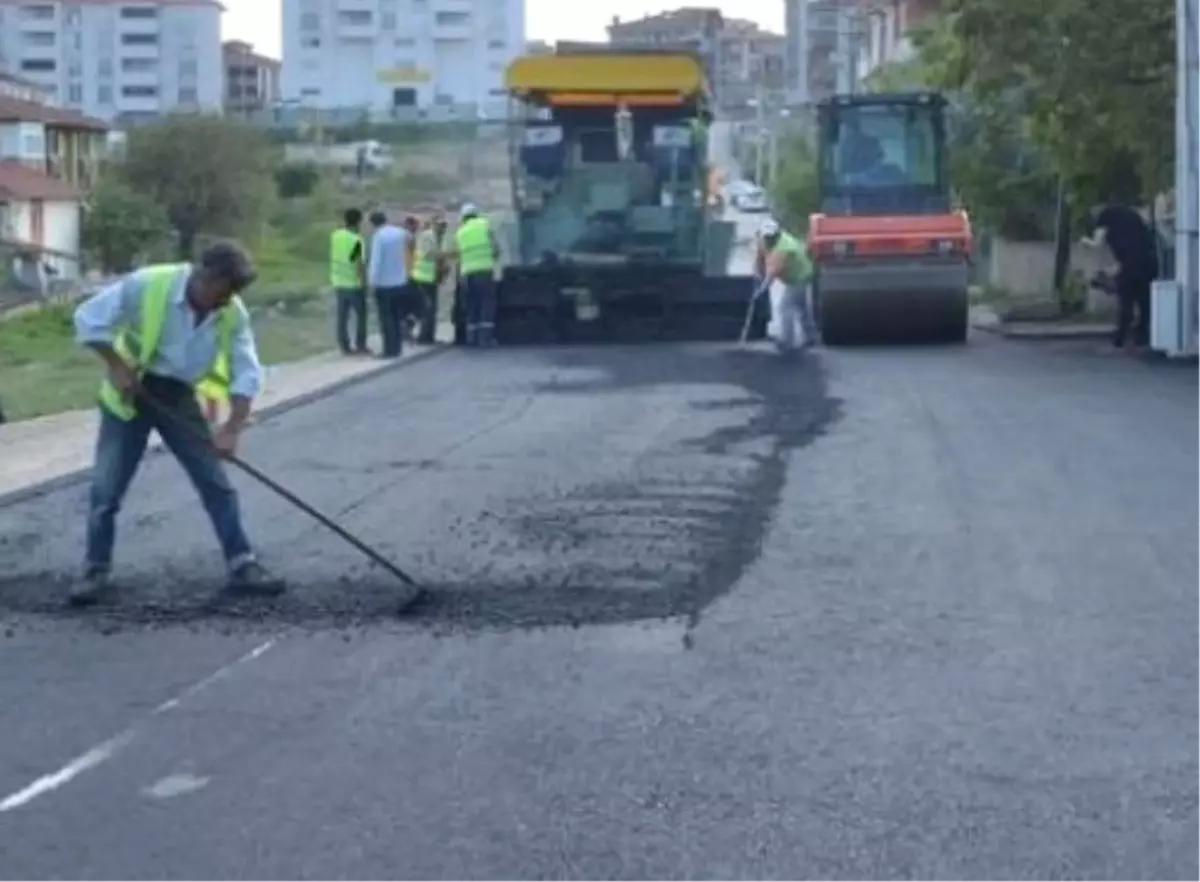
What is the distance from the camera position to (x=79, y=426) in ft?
73.0

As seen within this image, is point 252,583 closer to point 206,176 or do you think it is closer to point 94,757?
point 94,757

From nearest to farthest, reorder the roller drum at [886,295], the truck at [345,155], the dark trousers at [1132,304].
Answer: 1. the dark trousers at [1132,304]
2. the roller drum at [886,295]
3. the truck at [345,155]

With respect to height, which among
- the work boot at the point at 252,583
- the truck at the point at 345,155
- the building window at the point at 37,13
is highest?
the building window at the point at 37,13

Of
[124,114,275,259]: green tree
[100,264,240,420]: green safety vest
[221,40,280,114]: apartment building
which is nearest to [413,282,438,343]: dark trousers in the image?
[100,264,240,420]: green safety vest

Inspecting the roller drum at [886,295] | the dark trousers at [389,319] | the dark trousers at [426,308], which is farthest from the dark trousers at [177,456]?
the dark trousers at [426,308]

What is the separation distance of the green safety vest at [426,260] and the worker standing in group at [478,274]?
37 centimetres

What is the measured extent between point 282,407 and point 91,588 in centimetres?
1142

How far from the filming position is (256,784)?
27.3ft

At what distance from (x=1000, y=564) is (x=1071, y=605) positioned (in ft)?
4.06

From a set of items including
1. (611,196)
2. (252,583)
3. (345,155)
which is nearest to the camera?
(252,583)

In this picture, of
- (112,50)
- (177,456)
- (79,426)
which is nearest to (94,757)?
(177,456)

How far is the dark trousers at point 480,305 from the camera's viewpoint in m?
32.9

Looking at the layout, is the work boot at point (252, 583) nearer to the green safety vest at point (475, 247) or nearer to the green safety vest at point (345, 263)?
the green safety vest at point (345, 263)

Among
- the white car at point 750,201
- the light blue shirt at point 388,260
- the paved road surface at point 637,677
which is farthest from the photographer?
the white car at point 750,201
